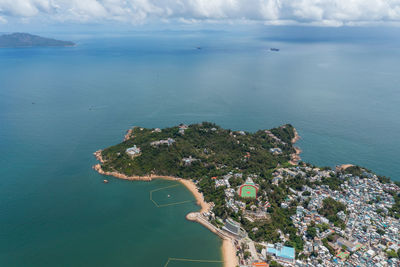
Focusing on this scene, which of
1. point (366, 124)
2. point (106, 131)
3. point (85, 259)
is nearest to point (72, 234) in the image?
point (85, 259)

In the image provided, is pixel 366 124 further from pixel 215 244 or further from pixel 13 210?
pixel 13 210

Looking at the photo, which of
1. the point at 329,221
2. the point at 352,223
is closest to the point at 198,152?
the point at 329,221

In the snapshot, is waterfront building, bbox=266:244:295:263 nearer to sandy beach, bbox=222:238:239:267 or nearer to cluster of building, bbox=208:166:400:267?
cluster of building, bbox=208:166:400:267

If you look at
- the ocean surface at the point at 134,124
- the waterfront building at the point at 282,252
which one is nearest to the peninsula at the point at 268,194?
the waterfront building at the point at 282,252

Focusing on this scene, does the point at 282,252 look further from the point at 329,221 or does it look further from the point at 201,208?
the point at 201,208

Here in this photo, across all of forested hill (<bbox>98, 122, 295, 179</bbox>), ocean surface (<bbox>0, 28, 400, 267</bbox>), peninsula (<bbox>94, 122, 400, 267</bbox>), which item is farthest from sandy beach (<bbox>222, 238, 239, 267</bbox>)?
forested hill (<bbox>98, 122, 295, 179</bbox>)
